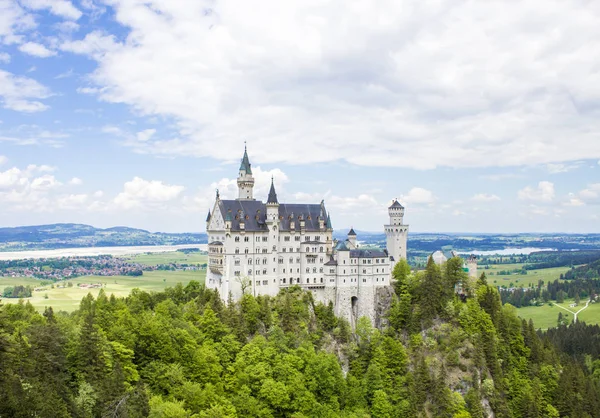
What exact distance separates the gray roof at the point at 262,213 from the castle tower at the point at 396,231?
49.7 ft

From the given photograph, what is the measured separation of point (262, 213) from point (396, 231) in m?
29.7

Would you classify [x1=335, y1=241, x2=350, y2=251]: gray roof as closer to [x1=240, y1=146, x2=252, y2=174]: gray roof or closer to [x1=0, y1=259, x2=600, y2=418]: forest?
[x1=0, y1=259, x2=600, y2=418]: forest

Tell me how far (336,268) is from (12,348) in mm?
58912

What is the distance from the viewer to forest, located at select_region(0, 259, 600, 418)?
5922 centimetres

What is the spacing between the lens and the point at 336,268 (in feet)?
333

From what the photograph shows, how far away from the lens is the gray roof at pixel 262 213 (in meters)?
96.6

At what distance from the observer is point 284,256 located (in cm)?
10075

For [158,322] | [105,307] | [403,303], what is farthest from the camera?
[403,303]

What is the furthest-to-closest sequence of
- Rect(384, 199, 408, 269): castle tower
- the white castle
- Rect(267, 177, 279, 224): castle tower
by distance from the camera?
Rect(384, 199, 408, 269): castle tower
Rect(267, 177, 279, 224): castle tower
the white castle

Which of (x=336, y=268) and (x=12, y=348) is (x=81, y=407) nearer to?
(x=12, y=348)

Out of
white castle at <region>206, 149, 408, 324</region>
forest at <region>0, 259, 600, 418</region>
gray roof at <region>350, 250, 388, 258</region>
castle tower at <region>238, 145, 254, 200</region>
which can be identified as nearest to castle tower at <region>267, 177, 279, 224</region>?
white castle at <region>206, 149, 408, 324</region>

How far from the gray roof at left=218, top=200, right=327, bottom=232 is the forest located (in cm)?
1259

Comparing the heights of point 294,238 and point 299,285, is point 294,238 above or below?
above

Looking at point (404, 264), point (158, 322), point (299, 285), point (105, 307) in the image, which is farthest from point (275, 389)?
point (404, 264)
